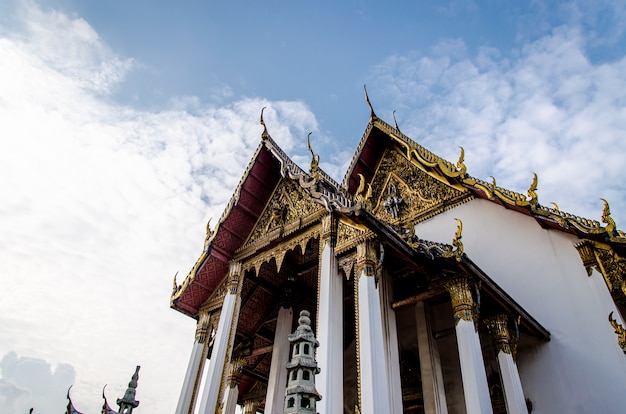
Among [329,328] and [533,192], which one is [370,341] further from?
[533,192]

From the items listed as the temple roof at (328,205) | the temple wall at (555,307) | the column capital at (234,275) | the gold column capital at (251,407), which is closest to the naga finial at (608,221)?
the temple roof at (328,205)

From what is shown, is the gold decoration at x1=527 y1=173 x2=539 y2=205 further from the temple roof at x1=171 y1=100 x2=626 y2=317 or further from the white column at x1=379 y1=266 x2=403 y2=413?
the white column at x1=379 y1=266 x2=403 y2=413

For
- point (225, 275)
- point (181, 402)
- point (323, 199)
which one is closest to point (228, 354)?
point (181, 402)

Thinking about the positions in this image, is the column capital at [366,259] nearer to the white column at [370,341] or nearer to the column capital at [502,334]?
the white column at [370,341]

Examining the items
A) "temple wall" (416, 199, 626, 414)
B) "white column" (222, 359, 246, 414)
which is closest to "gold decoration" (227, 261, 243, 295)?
"white column" (222, 359, 246, 414)

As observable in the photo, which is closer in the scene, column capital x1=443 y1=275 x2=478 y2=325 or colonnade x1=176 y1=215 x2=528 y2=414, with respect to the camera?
colonnade x1=176 y1=215 x2=528 y2=414

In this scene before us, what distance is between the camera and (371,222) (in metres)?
5.16

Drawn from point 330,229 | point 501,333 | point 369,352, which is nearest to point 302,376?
point 369,352

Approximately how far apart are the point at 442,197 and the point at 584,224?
2541 millimetres

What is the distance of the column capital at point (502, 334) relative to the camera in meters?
5.87

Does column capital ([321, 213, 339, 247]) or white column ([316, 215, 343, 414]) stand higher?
column capital ([321, 213, 339, 247])

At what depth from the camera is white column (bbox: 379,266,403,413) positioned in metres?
5.19

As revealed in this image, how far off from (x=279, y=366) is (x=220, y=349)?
1.28 metres

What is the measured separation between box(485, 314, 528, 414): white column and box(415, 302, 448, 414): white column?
797mm
